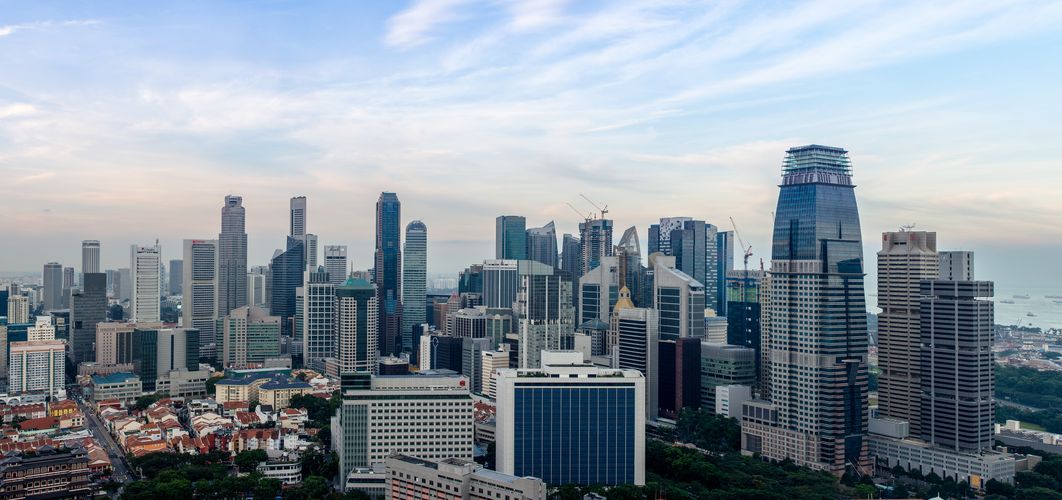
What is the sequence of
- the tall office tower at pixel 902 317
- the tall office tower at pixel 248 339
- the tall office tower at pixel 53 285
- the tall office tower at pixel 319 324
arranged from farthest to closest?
the tall office tower at pixel 53 285
the tall office tower at pixel 319 324
the tall office tower at pixel 248 339
the tall office tower at pixel 902 317

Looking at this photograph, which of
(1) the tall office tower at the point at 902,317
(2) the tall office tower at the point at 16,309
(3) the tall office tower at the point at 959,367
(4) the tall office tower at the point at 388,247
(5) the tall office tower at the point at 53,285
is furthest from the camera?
(5) the tall office tower at the point at 53,285

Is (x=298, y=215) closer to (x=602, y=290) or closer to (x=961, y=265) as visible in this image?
(x=602, y=290)

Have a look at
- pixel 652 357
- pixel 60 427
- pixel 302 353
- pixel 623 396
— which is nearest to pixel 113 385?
pixel 60 427

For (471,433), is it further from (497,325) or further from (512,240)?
(512,240)

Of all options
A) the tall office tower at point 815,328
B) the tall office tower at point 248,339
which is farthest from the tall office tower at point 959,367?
the tall office tower at point 248,339

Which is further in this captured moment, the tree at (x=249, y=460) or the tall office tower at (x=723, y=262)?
the tall office tower at (x=723, y=262)

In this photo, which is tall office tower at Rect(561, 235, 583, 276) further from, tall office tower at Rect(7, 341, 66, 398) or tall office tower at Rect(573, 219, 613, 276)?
tall office tower at Rect(7, 341, 66, 398)

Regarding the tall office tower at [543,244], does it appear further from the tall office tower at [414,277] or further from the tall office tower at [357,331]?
the tall office tower at [357,331]

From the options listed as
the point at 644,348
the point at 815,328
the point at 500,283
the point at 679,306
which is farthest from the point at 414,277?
the point at 815,328
